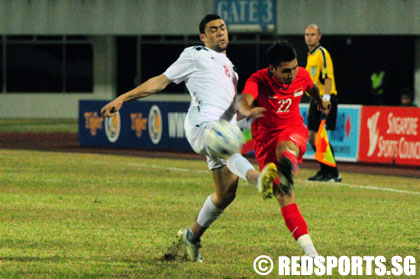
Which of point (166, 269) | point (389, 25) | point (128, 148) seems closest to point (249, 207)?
point (166, 269)

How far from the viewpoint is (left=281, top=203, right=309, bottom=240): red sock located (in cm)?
786

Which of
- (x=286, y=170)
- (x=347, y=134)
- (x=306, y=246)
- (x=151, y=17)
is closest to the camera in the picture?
(x=286, y=170)

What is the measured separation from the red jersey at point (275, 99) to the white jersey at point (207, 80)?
21cm

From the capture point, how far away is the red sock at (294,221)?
7855 millimetres

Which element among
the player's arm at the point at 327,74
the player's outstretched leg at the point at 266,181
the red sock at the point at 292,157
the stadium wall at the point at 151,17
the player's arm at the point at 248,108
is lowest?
the player's outstretched leg at the point at 266,181

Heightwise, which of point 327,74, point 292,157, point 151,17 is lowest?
point 292,157

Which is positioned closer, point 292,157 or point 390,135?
point 292,157

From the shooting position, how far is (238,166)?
7.53 meters

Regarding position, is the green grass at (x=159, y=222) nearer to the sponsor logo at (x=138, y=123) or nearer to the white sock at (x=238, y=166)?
the white sock at (x=238, y=166)

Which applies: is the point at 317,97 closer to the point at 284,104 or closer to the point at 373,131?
the point at 284,104

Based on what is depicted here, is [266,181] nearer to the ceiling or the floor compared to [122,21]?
nearer to the floor

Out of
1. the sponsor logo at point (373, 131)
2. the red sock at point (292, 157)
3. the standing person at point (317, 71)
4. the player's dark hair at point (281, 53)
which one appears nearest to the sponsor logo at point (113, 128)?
the sponsor logo at point (373, 131)

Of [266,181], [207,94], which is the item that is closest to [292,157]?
[266,181]

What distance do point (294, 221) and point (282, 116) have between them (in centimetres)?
93
